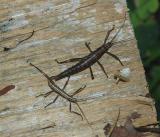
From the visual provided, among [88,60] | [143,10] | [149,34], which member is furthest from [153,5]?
[88,60]

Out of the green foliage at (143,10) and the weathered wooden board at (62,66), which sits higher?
the weathered wooden board at (62,66)

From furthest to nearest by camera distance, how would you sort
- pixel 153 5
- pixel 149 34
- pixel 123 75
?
pixel 149 34 < pixel 153 5 < pixel 123 75

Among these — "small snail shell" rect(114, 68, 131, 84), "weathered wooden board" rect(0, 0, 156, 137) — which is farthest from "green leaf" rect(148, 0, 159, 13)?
"small snail shell" rect(114, 68, 131, 84)

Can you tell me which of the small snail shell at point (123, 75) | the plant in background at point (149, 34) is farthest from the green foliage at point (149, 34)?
the small snail shell at point (123, 75)

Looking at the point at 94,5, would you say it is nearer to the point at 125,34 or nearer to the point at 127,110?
the point at 125,34

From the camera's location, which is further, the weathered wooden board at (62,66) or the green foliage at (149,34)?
the green foliage at (149,34)

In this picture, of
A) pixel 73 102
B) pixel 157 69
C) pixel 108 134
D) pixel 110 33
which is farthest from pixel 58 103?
pixel 157 69

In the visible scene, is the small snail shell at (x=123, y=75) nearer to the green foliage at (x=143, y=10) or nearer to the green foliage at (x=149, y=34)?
the green foliage at (x=149, y=34)

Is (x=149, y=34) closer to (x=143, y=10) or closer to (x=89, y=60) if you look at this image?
(x=143, y=10)
